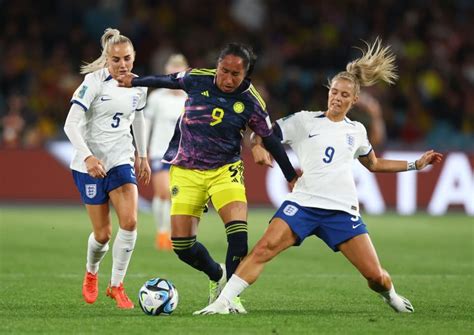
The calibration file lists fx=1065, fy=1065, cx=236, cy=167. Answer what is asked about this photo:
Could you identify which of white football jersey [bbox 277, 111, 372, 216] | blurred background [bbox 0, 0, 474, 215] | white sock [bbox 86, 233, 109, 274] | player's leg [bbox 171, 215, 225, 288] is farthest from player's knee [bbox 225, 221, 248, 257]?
blurred background [bbox 0, 0, 474, 215]

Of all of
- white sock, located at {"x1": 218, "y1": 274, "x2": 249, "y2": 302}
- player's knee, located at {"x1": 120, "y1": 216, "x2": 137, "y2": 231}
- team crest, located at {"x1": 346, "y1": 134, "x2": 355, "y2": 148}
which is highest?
team crest, located at {"x1": 346, "y1": 134, "x2": 355, "y2": 148}

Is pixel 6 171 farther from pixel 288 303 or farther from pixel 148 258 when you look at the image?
pixel 288 303

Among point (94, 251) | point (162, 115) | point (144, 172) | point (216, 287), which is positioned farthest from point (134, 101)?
point (162, 115)

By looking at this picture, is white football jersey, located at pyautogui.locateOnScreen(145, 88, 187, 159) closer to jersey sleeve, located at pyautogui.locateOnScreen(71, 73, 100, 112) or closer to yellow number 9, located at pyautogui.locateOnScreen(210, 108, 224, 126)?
jersey sleeve, located at pyautogui.locateOnScreen(71, 73, 100, 112)

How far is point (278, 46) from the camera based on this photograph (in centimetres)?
→ 2406

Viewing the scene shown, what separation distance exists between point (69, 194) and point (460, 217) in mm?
7367

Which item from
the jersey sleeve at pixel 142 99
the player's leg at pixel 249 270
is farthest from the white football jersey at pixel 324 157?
the jersey sleeve at pixel 142 99

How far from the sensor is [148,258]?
12945 mm

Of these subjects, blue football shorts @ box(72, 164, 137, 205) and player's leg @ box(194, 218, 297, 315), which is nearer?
player's leg @ box(194, 218, 297, 315)

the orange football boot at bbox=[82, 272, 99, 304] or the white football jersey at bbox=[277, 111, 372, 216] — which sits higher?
the white football jersey at bbox=[277, 111, 372, 216]

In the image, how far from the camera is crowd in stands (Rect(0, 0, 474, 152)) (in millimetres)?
21922

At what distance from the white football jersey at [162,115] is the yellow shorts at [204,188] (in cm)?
584

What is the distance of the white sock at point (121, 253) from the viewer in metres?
8.86

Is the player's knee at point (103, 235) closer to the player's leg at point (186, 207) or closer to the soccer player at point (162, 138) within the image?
the player's leg at point (186, 207)
